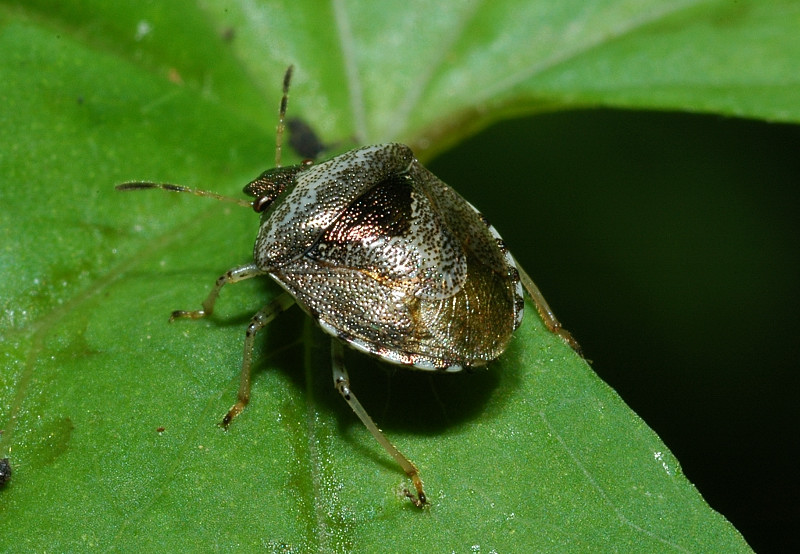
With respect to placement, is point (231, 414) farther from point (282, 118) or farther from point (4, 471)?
point (282, 118)

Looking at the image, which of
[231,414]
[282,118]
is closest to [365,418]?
[231,414]

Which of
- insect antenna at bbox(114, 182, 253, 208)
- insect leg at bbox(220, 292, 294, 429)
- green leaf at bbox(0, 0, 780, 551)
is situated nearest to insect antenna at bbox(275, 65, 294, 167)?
green leaf at bbox(0, 0, 780, 551)

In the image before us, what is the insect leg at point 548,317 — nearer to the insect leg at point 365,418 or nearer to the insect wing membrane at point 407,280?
the insect wing membrane at point 407,280

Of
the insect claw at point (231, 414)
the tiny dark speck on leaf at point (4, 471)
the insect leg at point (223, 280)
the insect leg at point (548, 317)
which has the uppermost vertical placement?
the insect leg at point (223, 280)

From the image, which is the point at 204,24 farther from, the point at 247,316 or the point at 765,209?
the point at 765,209

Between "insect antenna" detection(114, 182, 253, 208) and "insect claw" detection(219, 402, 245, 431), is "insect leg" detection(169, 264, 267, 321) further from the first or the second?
"insect claw" detection(219, 402, 245, 431)

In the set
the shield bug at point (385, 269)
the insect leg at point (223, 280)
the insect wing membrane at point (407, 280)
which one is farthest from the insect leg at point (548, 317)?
the insect leg at point (223, 280)

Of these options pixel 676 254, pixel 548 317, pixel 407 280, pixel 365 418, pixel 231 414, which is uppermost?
pixel 407 280
